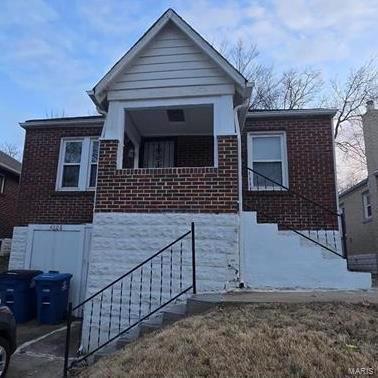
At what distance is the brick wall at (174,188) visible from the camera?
287 inches

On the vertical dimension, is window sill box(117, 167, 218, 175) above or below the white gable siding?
below

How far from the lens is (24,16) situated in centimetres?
919

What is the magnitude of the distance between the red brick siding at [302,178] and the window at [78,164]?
4.34 metres

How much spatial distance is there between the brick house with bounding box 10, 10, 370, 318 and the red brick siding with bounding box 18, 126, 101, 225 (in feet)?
0.19

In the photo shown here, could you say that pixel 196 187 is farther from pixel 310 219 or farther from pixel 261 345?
pixel 261 345

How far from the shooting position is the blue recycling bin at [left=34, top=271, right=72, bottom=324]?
345 inches

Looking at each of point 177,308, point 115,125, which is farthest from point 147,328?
point 115,125

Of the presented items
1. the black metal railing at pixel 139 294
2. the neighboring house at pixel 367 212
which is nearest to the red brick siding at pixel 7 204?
the black metal railing at pixel 139 294

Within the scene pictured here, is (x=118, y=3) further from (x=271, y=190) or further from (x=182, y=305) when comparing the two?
(x=182, y=305)

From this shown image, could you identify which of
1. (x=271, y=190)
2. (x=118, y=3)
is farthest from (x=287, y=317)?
(x=118, y=3)

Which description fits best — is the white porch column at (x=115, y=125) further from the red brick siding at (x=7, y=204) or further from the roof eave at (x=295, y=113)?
the red brick siding at (x=7, y=204)

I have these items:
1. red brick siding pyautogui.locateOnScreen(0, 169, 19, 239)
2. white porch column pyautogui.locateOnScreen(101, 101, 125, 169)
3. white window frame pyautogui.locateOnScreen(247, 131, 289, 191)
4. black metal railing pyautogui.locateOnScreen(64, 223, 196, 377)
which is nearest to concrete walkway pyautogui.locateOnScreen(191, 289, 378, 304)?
black metal railing pyautogui.locateOnScreen(64, 223, 196, 377)

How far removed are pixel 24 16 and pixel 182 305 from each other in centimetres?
774

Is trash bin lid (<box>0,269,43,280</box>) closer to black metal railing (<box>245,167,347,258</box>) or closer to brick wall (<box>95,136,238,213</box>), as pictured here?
brick wall (<box>95,136,238,213</box>)
